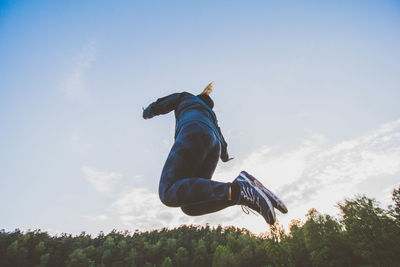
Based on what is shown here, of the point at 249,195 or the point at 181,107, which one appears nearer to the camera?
the point at 249,195

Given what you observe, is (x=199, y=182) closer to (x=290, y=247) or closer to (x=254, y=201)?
(x=254, y=201)

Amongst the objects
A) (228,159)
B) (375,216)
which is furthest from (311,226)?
(228,159)

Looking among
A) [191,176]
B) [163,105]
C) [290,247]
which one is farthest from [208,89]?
[290,247]

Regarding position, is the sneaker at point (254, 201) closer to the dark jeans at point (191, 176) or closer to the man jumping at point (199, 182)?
the man jumping at point (199, 182)

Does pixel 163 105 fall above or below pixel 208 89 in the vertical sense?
below

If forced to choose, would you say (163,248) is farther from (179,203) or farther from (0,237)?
(179,203)

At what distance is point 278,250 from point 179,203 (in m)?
40.5

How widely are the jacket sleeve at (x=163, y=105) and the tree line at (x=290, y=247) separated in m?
3.05

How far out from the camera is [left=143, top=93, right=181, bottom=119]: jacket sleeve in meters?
2.61

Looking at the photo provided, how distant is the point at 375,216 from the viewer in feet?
104

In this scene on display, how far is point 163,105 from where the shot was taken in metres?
2.62

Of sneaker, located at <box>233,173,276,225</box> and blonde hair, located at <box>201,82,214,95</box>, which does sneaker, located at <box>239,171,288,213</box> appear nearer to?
sneaker, located at <box>233,173,276,225</box>

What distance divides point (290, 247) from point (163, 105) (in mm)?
49748

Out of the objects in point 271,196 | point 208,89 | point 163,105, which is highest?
point 208,89
